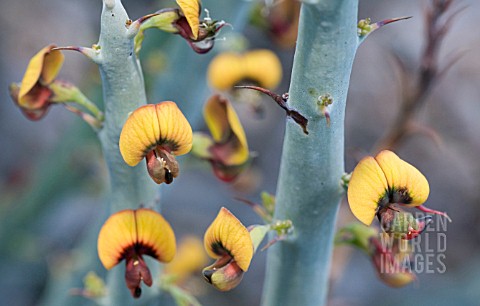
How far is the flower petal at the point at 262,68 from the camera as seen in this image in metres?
1.42

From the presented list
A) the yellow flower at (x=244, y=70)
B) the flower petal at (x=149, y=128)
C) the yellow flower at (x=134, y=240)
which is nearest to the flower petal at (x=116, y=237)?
the yellow flower at (x=134, y=240)

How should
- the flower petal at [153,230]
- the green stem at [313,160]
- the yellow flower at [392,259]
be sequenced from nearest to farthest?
1. the green stem at [313,160]
2. the flower petal at [153,230]
3. the yellow flower at [392,259]

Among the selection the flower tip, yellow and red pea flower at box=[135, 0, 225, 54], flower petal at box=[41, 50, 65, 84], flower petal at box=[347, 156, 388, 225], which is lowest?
the flower tip

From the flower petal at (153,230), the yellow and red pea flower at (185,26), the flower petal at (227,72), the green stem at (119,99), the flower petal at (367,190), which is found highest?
the flower petal at (227,72)

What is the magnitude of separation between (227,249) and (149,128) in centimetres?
19

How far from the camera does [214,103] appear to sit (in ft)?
3.69

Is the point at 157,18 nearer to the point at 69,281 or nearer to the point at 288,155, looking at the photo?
the point at 288,155

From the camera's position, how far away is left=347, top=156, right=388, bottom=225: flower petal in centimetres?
86

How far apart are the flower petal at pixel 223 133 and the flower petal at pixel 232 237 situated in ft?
0.81

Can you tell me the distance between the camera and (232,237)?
2.87 feet

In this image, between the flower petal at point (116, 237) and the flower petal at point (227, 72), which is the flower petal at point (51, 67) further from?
the flower petal at point (227, 72)

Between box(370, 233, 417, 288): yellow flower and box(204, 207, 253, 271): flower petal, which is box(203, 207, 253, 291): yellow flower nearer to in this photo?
box(204, 207, 253, 271): flower petal

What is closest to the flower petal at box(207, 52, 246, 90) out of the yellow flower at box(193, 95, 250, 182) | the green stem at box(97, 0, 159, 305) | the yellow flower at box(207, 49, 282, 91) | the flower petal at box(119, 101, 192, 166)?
the yellow flower at box(207, 49, 282, 91)

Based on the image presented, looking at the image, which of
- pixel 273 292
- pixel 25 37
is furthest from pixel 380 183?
pixel 25 37
